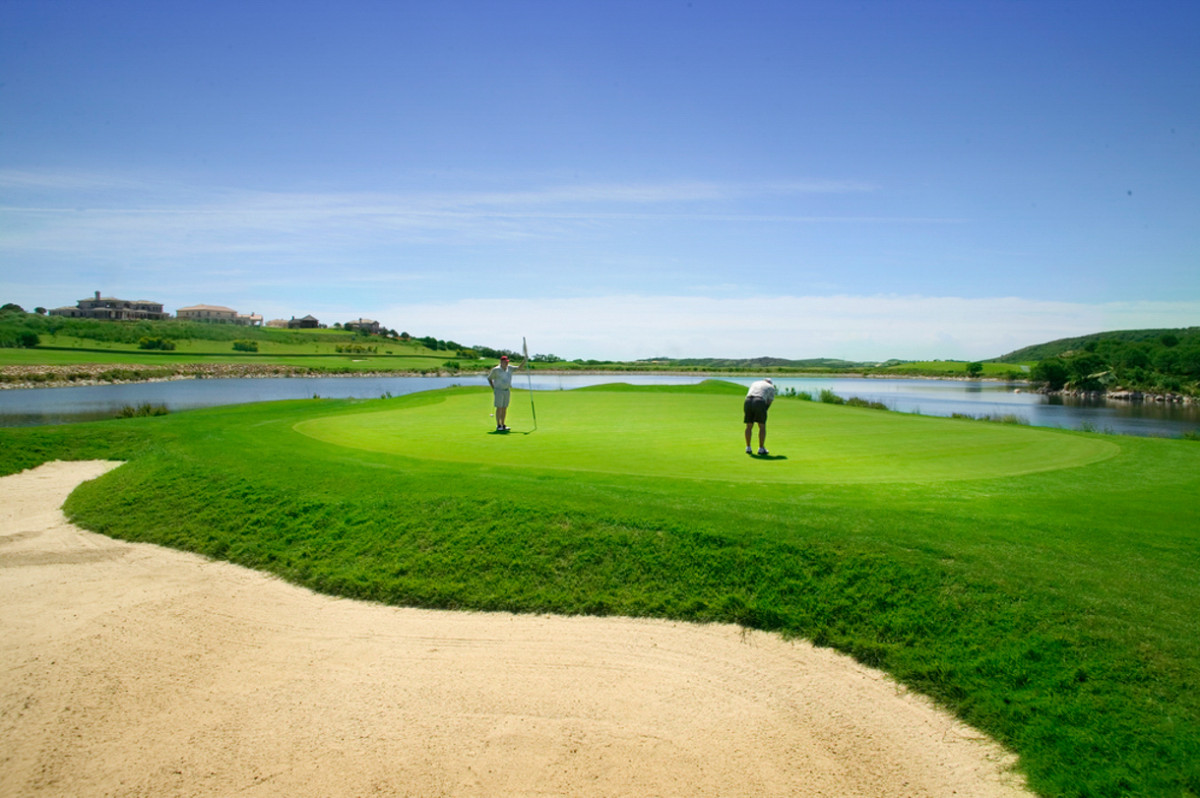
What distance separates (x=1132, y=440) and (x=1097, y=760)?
13626mm

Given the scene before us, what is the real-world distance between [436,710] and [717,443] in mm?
9722

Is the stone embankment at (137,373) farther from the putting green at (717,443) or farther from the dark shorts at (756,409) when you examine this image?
the dark shorts at (756,409)

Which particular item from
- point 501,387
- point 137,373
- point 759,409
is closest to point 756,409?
point 759,409

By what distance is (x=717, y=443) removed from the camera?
14211 millimetres

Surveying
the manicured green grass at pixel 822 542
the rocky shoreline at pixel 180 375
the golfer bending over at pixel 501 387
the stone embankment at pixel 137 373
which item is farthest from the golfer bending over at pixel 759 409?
the stone embankment at pixel 137 373

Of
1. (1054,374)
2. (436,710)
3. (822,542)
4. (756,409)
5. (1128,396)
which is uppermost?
(1054,374)

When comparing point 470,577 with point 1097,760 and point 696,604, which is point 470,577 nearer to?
point 696,604

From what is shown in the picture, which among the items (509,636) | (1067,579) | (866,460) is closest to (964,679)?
(1067,579)

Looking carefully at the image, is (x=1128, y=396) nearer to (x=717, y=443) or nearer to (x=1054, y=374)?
(x=1054, y=374)

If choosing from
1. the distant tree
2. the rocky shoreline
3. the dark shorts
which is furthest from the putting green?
the distant tree

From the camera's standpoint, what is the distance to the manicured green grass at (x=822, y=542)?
528cm

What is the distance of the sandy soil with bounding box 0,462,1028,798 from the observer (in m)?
4.71

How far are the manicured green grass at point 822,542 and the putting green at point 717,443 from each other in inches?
4.6

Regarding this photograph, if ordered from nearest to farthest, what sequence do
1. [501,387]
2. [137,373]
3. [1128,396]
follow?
[501,387] → [1128,396] → [137,373]
